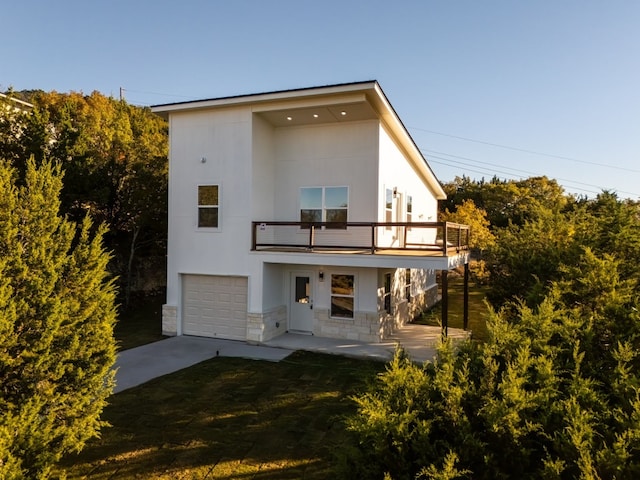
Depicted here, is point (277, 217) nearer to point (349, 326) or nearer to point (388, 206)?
point (388, 206)

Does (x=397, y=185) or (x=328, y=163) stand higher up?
(x=328, y=163)

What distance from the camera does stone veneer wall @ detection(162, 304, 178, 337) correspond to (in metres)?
12.5

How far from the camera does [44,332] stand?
4.44 meters

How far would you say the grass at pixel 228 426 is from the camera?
5.26 metres

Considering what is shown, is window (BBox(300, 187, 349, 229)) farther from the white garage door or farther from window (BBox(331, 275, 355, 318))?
the white garage door

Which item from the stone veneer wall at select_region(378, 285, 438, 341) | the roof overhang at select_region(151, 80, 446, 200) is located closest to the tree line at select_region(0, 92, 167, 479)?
the roof overhang at select_region(151, 80, 446, 200)

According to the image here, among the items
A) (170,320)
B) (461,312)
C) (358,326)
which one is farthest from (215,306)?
(461,312)

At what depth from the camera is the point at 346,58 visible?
14.3 metres

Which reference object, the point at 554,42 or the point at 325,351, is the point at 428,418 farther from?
the point at 554,42

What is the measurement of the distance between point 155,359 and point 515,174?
46197 mm

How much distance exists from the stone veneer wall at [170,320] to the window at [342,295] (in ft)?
16.5

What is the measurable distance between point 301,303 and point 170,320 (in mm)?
4233

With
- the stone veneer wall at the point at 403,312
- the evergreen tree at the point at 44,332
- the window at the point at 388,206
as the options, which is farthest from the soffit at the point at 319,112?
the evergreen tree at the point at 44,332

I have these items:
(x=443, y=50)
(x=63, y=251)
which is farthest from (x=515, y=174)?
(x=63, y=251)
